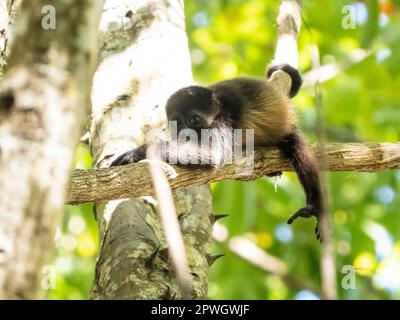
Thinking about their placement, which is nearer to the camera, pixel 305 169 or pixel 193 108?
pixel 305 169

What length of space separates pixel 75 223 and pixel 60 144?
700 centimetres

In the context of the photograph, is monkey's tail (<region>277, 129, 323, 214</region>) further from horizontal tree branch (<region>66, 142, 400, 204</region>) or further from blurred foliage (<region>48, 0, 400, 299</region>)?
blurred foliage (<region>48, 0, 400, 299</region>)

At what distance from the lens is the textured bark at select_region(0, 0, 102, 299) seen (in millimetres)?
1770

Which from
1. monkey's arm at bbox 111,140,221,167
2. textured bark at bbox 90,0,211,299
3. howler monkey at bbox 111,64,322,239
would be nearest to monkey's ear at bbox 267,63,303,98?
howler monkey at bbox 111,64,322,239

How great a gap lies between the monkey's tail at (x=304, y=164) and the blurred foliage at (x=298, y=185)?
4.51 ft

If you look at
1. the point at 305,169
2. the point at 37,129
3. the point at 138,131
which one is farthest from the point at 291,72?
the point at 37,129

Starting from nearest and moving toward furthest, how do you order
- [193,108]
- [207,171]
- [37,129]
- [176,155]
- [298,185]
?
[37,129] < [207,171] < [176,155] < [193,108] < [298,185]

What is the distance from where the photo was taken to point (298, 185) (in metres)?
8.77

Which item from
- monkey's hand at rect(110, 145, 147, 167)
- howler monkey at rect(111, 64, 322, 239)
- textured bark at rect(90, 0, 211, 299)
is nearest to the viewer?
textured bark at rect(90, 0, 211, 299)

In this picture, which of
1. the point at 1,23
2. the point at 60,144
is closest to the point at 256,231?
the point at 1,23

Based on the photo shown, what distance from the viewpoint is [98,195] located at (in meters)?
3.94

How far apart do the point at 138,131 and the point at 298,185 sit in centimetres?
387

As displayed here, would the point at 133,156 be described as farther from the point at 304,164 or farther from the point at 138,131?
the point at 304,164
